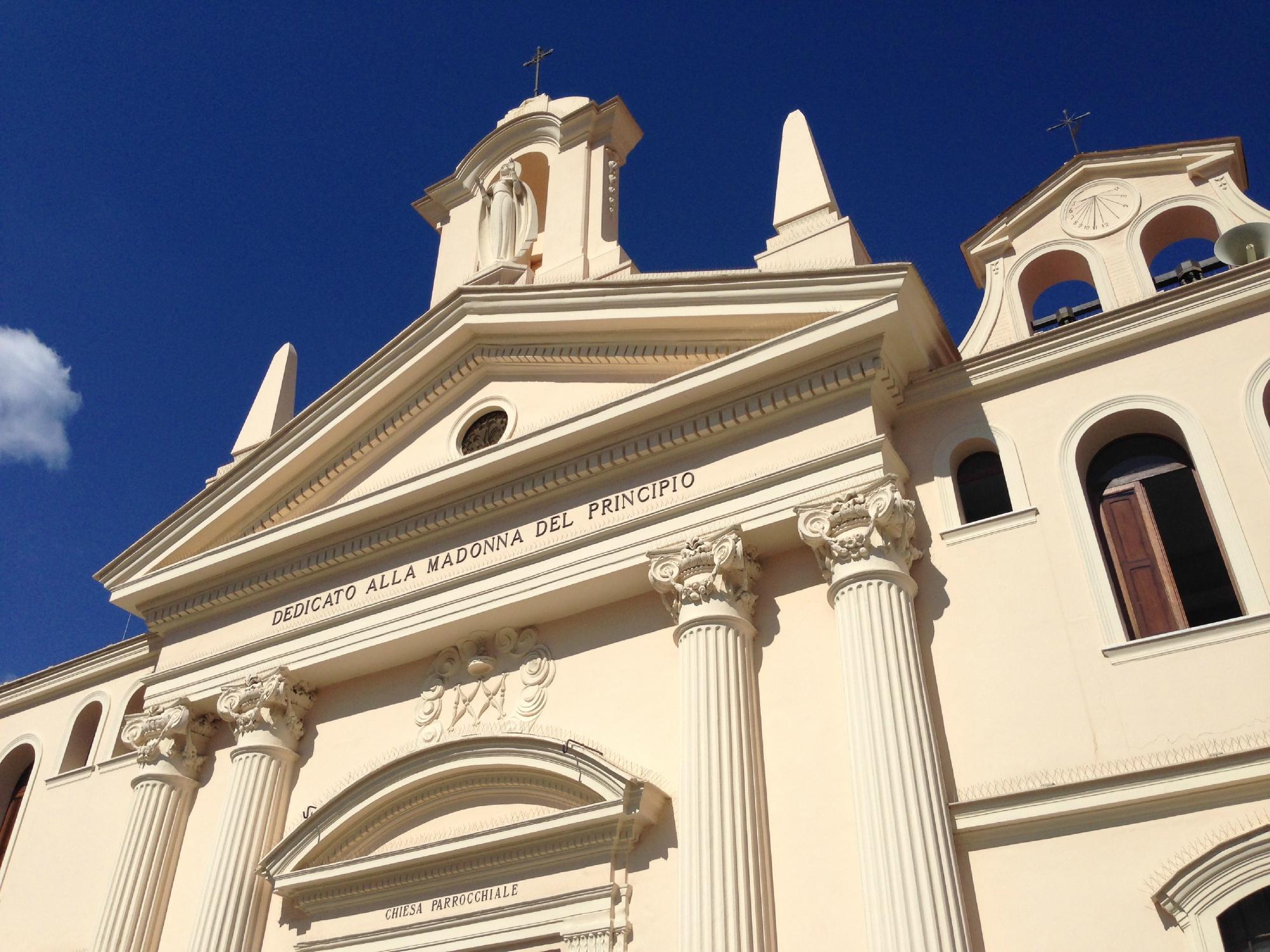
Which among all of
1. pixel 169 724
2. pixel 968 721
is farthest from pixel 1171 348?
pixel 169 724

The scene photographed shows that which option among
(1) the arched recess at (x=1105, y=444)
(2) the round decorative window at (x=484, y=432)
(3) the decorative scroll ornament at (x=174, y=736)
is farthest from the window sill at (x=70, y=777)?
(1) the arched recess at (x=1105, y=444)

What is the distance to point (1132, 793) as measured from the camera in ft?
33.5

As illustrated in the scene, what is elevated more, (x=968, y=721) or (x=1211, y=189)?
(x=1211, y=189)

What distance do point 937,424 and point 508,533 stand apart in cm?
560

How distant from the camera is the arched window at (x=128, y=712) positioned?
19.3 meters

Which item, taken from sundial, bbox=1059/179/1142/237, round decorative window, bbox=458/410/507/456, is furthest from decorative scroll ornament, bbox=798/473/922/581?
round decorative window, bbox=458/410/507/456

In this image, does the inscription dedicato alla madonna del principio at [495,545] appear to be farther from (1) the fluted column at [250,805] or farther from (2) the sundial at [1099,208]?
(2) the sundial at [1099,208]

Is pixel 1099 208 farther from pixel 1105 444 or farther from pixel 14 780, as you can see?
pixel 14 780

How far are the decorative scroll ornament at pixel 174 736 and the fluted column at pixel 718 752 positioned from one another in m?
7.67

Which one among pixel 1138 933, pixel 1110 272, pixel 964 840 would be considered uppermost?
pixel 1110 272

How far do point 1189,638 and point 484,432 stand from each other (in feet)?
31.5

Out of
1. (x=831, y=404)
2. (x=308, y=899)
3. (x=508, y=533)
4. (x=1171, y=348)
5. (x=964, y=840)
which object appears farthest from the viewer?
(x=508, y=533)

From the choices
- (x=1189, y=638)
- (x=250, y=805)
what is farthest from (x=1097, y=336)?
(x=250, y=805)

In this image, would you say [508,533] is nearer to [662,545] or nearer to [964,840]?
[662,545]
